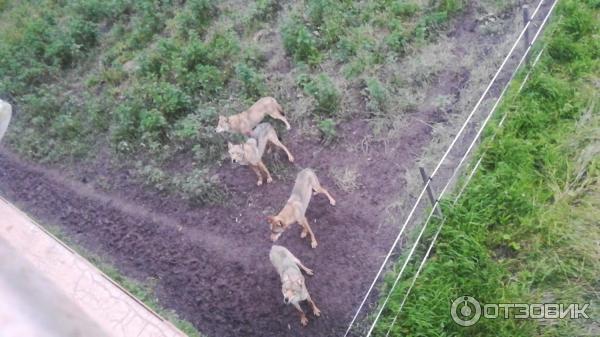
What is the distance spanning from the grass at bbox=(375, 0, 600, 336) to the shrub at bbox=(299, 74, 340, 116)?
98.3 inches

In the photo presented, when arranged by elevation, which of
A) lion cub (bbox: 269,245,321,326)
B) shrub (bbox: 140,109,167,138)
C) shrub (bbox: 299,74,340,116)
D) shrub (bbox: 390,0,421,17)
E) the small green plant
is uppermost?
shrub (bbox: 390,0,421,17)

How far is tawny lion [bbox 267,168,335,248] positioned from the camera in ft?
23.7

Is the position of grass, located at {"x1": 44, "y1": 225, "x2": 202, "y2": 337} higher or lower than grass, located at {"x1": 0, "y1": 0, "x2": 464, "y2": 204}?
lower

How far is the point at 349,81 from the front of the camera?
9406 mm

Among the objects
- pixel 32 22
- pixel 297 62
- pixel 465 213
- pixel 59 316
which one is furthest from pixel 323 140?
pixel 32 22

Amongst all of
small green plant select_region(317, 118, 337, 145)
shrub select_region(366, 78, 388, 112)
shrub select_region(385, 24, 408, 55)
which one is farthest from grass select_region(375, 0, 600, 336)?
small green plant select_region(317, 118, 337, 145)

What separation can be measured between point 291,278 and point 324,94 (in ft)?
11.2

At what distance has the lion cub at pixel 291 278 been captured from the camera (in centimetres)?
654

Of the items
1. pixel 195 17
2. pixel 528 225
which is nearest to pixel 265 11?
pixel 195 17

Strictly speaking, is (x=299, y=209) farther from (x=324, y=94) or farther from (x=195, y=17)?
(x=195, y=17)

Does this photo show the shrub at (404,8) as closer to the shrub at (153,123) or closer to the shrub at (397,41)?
the shrub at (397,41)

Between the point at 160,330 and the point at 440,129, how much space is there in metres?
5.01

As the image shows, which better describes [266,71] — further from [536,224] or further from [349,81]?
[536,224]

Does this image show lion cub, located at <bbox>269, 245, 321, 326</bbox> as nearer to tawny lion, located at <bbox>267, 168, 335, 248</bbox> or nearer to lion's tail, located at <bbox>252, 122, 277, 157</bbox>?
tawny lion, located at <bbox>267, 168, 335, 248</bbox>
